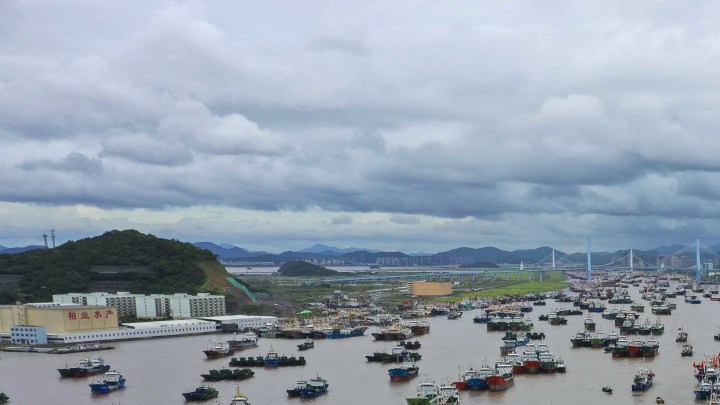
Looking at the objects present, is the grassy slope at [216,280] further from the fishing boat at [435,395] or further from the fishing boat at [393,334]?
the fishing boat at [435,395]

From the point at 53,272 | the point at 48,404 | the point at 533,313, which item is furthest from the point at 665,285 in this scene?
the point at 48,404

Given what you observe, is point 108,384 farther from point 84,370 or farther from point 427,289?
point 427,289

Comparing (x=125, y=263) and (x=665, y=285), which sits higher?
(x=125, y=263)

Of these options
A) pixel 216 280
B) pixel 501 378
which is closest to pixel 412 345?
pixel 501 378

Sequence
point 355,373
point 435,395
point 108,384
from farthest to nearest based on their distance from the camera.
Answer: point 355,373 → point 108,384 → point 435,395

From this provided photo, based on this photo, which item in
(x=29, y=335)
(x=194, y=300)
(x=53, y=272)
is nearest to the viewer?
(x=29, y=335)

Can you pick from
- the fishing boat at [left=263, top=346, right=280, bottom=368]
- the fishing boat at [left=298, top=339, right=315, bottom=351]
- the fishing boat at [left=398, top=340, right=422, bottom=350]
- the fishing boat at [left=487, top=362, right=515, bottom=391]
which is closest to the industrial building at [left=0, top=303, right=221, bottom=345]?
the fishing boat at [left=298, top=339, right=315, bottom=351]

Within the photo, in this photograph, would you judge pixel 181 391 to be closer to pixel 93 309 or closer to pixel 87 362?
pixel 87 362
